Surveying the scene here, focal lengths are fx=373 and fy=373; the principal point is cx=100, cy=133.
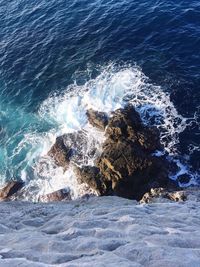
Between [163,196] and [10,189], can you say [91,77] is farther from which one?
[163,196]

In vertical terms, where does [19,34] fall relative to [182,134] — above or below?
above

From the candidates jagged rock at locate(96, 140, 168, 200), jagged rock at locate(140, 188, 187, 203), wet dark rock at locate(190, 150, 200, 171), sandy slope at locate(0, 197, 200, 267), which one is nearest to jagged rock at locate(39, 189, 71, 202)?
jagged rock at locate(96, 140, 168, 200)

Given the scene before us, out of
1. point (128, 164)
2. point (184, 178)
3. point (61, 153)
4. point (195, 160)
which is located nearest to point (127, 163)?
point (128, 164)

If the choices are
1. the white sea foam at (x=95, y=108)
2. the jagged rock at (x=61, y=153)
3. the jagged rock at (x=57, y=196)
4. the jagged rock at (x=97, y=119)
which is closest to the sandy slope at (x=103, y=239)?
the jagged rock at (x=57, y=196)

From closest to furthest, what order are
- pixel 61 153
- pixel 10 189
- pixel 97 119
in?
pixel 10 189 < pixel 61 153 < pixel 97 119

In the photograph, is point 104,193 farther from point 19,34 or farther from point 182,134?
point 19,34

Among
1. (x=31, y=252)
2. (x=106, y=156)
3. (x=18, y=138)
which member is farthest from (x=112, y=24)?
(x=31, y=252)
